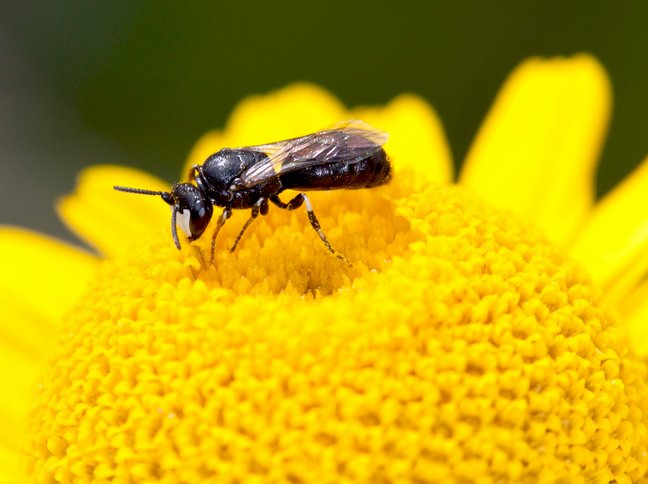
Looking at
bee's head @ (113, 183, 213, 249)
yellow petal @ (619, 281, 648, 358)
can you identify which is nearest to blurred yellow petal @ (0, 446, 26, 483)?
bee's head @ (113, 183, 213, 249)

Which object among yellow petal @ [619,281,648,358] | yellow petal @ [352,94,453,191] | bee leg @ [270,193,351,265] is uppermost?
yellow petal @ [619,281,648,358]

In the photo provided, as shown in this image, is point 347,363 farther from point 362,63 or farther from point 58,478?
point 362,63

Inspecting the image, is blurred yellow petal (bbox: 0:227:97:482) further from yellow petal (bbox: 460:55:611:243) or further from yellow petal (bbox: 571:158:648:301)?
yellow petal (bbox: 571:158:648:301)

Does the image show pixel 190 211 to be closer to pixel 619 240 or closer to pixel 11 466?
pixel 11 466

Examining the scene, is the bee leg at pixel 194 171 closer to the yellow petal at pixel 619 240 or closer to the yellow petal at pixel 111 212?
the yellow petal at pixel 111 212

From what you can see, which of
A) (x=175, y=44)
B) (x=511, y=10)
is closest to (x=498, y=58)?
(x=511, y=10)

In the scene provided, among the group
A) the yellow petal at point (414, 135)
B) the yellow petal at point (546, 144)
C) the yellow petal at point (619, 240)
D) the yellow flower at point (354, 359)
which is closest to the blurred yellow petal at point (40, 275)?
the yellow flower at point (354, 359)
